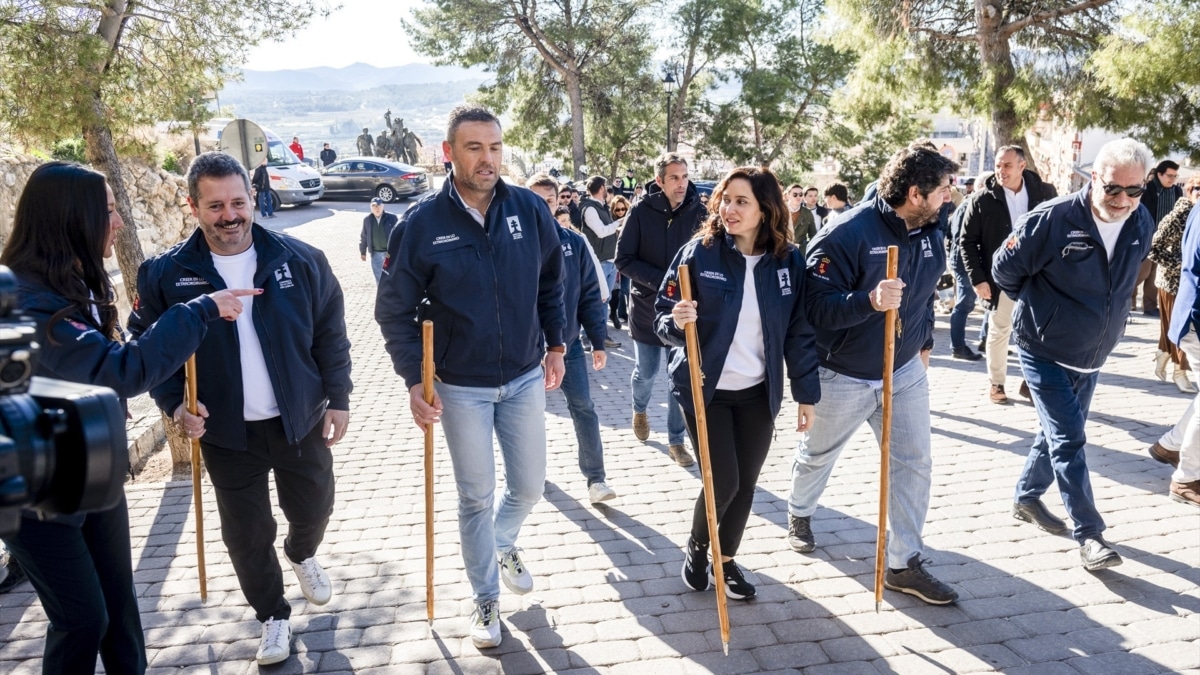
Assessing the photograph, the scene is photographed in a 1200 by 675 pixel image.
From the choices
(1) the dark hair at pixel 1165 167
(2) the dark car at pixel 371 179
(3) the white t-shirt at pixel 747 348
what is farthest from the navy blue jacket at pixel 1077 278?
(2) the dark car at pixel 371 179

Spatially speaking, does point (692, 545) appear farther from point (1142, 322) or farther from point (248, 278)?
point (1142, 322)

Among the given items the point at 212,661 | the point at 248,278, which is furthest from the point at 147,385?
the point at 212,661

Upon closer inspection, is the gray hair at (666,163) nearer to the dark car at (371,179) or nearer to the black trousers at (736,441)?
the black trousers at (736,441)

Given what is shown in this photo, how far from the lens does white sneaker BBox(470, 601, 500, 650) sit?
3951 millimetres

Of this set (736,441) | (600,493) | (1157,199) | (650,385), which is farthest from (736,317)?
(1157,199)

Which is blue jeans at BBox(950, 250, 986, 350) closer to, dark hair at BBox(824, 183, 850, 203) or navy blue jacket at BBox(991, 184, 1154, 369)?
dark hair at BBox(824, 183, 850, 203)

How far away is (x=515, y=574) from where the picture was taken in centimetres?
436

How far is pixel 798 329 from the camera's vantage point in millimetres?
4121

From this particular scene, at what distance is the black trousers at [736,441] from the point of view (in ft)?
13.3

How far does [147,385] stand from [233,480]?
88cm

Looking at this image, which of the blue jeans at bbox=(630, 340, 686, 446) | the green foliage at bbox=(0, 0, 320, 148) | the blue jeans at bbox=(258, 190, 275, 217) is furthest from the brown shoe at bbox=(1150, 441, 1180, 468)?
the blue jeans at bbox=(258, 190, 275, 217)

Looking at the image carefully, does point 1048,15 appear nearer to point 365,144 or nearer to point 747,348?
point 747,348

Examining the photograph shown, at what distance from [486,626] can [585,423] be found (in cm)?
191

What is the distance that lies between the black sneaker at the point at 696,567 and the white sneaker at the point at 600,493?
1198 millimetres
